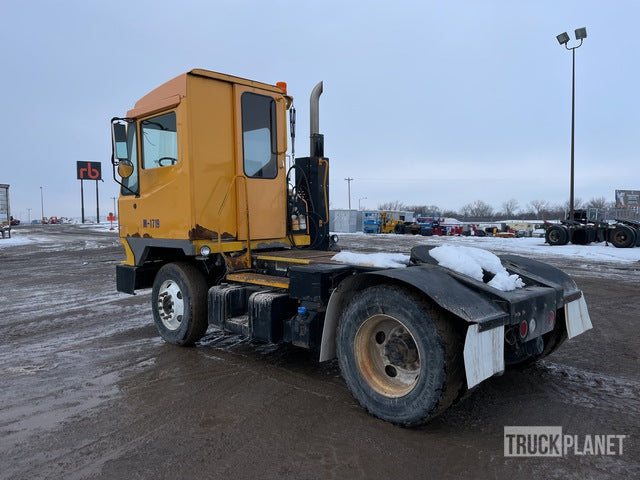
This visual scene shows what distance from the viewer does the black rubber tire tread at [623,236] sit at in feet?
70.9

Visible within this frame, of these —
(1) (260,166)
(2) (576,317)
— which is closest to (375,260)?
(2) (576,317)

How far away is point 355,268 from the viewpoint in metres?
4.33

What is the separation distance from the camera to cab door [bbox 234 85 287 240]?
→ 6.04m

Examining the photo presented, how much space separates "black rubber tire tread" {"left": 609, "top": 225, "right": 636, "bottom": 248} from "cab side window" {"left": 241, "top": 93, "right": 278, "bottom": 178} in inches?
833

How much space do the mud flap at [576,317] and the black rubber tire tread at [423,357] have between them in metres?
1.57

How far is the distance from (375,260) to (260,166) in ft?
8.17

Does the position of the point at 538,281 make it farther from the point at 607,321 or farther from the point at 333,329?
the point at 607,321

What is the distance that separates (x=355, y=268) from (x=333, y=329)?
1.97ft

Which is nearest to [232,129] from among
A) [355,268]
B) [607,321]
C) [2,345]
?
[355,268]

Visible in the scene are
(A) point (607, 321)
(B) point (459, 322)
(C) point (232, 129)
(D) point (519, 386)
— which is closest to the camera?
(B) point (459, 322)
